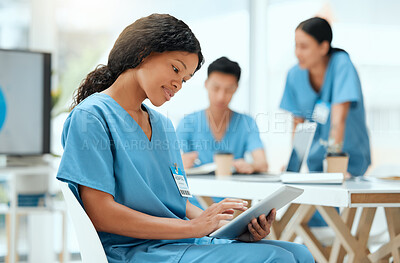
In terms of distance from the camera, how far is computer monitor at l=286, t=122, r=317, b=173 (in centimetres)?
200

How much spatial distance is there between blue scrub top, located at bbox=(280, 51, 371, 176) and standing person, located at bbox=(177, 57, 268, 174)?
34 centimetres

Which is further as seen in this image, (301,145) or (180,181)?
(301,145)

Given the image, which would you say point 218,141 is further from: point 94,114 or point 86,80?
point 94,114

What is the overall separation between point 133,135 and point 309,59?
1.62 metres

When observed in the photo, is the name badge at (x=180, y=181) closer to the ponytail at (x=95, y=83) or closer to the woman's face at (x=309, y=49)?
the ponytail at (x=95, y=83)

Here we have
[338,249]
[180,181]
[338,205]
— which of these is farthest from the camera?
[338,249]

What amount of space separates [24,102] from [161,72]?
211 cm

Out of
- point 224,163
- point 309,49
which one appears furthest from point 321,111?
point 224,163

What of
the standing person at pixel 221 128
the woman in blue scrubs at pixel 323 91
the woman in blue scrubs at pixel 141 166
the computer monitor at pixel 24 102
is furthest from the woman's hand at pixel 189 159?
the computer monitor at pixel 24 102

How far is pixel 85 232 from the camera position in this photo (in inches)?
40.4

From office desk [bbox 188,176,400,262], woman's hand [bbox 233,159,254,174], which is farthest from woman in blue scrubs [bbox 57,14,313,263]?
woman's hand [bbox 233,159,254,174]

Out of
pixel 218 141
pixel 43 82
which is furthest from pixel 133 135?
pixel 43 82

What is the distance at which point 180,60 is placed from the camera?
118cm

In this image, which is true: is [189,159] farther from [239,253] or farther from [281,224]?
[239,253]
